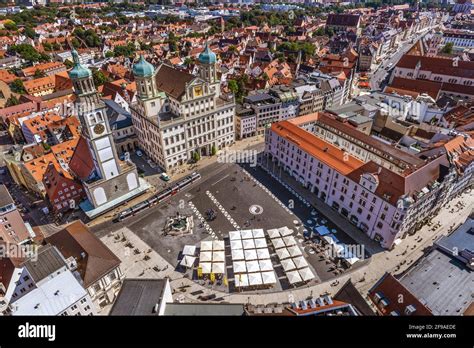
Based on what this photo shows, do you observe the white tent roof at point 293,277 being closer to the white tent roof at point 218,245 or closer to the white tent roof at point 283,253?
the white tent roof at point 283,253

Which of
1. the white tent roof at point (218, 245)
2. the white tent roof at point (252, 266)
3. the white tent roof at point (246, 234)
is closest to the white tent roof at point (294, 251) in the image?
the white tent roof at point (252, 266)

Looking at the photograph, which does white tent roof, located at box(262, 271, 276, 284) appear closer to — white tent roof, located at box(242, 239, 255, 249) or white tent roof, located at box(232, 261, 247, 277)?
white tent roof, located at box(232, 261, 247, 277)

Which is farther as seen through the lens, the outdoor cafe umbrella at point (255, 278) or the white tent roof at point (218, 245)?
the white tent roof at point (218, 245)

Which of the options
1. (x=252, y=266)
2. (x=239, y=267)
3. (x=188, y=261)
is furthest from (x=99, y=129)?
(x=252, y=266)

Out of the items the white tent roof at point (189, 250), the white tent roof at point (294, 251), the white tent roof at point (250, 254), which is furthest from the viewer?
the white tent roof at point (189, 250)

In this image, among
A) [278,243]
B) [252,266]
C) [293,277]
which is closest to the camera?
[293,277]

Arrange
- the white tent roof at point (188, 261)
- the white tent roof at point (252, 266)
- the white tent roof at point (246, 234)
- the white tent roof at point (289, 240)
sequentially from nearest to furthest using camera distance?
the white tent roof at point (252, 266) < the white tent roof at point (188, 261) < the white tent roof at point (289, 240) < the white tent roof at point (246, 234)

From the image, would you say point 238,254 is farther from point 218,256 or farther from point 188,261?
point 188,261
